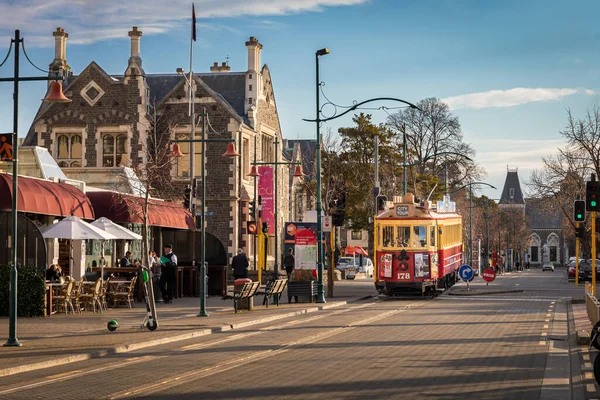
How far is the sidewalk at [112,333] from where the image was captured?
18234 mm

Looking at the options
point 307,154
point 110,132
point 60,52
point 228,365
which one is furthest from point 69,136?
point 228,365

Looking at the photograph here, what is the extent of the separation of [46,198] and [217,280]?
11773 millimetres

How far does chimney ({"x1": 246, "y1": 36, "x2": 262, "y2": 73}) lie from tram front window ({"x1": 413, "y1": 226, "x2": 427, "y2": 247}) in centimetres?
2537

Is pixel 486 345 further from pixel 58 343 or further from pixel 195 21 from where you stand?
Answer: pixel 195 21

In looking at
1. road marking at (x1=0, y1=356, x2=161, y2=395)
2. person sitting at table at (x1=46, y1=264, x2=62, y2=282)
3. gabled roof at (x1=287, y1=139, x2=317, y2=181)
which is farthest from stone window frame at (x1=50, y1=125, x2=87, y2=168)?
road marking at (x1=0, y1=356, x2=161, y2=395)

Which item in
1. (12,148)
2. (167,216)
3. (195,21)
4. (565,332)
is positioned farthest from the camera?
(195,21)

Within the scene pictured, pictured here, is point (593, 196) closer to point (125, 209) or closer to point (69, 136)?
point (125, 209)

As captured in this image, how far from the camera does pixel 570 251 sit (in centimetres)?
18600

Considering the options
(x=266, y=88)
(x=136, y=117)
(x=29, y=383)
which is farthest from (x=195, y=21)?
(x=29, y=383)

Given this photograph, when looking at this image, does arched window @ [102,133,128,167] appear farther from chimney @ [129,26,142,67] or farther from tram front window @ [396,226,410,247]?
tram front window @ [396,226,410,247]

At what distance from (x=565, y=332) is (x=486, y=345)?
14.3ft

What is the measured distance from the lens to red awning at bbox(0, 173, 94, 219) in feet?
95.3

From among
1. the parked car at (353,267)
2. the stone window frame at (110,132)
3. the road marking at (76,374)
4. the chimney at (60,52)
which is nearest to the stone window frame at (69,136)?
the stone window frame at (110,132)

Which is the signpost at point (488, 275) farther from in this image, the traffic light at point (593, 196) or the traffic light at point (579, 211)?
the traffic light at point (593, 196)
